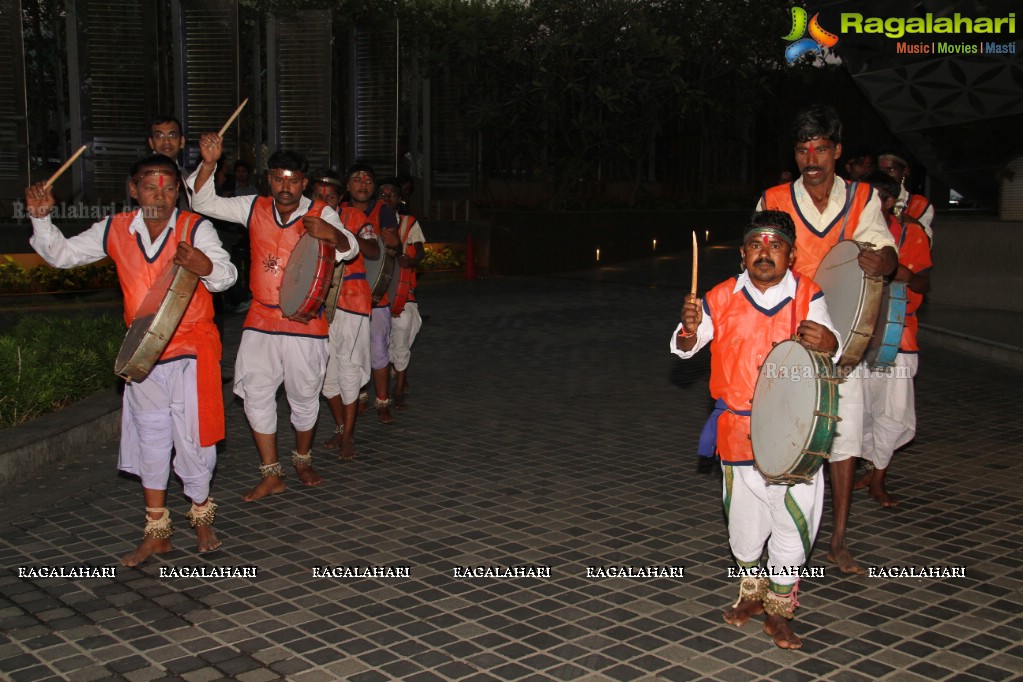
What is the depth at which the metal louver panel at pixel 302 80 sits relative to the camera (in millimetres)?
19750

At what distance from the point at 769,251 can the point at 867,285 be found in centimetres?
69

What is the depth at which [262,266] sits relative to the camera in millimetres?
6711

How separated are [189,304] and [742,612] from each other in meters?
2.99

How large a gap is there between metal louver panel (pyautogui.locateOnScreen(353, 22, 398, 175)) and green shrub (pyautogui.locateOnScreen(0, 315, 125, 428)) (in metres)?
11.6

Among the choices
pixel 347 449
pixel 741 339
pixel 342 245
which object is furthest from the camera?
pixel 347 449

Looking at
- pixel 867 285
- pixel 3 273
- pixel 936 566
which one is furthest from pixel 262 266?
pixel 3 273

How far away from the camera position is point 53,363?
8.04 meters

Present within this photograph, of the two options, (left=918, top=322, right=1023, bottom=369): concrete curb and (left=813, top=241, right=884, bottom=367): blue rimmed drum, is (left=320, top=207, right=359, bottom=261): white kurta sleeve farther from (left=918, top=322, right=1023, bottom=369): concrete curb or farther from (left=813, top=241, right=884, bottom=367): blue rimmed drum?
(left=918, top=322, right=1023, bottom=369): concrete curb

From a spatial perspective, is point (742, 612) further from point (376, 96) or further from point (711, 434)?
point (376, 96)

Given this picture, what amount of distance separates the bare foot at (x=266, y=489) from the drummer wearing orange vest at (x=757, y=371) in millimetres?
3062

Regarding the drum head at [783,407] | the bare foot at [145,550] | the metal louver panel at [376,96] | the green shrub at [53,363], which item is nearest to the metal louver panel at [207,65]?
the metal louver panel at [376,96]

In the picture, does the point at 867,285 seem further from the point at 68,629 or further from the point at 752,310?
A: the point at 68,629

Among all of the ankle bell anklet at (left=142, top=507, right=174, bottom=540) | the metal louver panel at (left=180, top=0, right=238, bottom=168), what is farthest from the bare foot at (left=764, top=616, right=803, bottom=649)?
the metal louver panel at (left=180, top=0, right=238, bottom=168)

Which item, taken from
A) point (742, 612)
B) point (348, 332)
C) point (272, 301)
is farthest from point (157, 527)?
point (742, 612)
